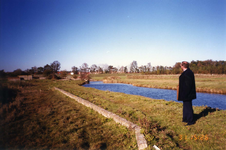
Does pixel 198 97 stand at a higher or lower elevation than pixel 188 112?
lower

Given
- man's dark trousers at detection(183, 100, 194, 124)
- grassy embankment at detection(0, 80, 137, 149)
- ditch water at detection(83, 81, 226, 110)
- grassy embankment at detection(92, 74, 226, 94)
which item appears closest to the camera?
grassy embankment at detection(0, 80, 137, 149)

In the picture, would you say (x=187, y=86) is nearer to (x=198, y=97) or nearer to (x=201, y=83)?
(x=198, y=97)

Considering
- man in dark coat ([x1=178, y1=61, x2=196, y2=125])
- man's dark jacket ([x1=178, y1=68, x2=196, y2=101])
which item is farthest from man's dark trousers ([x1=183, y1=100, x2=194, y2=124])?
man's dark jacket ([x1=178, y1=68, x2=196, y2=101])

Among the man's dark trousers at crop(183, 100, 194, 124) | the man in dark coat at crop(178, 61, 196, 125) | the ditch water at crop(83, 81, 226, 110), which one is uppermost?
the man in dark coat at crop(178, 61, 196, 125)

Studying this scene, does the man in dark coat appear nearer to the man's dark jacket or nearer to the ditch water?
the man's dark jacket

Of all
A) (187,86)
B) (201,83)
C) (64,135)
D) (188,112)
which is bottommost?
(201,83)

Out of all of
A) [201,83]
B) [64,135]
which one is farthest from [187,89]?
[201,83]

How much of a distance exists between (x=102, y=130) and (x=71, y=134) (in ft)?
4.59

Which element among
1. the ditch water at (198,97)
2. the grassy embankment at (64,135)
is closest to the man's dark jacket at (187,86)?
the grassy embankment at (64,135)

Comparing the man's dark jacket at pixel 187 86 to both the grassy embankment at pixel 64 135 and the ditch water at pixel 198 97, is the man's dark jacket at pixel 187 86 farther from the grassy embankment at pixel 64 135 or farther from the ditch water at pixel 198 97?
the ditch water at pixel 198 97

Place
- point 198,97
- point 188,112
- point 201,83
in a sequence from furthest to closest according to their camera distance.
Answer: point 201,83, point 198,97, point 188,112

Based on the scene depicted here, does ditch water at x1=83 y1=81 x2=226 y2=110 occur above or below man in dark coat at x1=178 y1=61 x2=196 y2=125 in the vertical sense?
below

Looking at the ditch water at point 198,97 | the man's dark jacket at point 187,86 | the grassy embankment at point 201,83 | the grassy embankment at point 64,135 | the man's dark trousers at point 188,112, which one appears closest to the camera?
the grassy embankment at point 64,135

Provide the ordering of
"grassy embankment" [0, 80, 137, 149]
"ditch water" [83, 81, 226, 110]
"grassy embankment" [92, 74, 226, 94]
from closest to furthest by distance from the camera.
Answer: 1. "grassy embankment" [0, 80, 137, 149]
2. "ditch water" [83, 81, 226, 110]
3. "grassy embankment" [92, 74, 226, 94]
